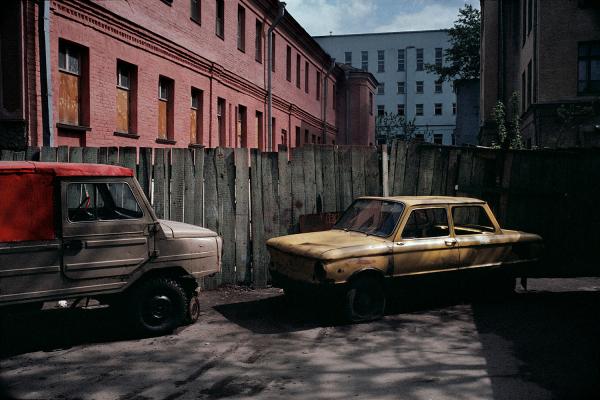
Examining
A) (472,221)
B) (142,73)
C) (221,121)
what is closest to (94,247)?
(472,221)

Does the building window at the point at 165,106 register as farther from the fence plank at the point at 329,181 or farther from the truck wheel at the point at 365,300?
the truck wheel at the point at 365,300

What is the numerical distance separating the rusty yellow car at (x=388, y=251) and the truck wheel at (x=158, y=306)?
1.38m

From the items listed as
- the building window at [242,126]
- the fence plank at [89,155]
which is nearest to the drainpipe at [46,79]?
the fence plank at [89,155]

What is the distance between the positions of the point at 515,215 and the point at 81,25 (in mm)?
9472

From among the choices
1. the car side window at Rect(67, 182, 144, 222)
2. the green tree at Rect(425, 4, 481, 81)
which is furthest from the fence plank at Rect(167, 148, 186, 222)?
the green tree at Rect(425, 4, 481, 81)

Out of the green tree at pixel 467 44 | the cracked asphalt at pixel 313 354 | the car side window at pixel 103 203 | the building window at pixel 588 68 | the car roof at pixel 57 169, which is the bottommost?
the cracked asphalt at pixel 313 354

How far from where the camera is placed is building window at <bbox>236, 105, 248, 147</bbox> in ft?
73.2

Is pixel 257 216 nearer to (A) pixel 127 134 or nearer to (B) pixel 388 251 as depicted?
(B) pixel 388 251

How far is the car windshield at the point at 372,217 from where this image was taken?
23.5 feet

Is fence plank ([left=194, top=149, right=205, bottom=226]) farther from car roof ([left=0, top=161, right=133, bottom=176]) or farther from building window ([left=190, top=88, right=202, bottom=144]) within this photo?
building window ([left=190, top=88, right=202, bottom=144])

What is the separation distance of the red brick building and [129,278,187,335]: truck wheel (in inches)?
233

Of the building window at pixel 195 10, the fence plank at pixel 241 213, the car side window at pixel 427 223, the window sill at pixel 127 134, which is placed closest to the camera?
the car side window at pixel 427 223

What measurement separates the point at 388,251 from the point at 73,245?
11.6 ft

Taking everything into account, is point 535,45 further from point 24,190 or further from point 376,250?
point 24,190
